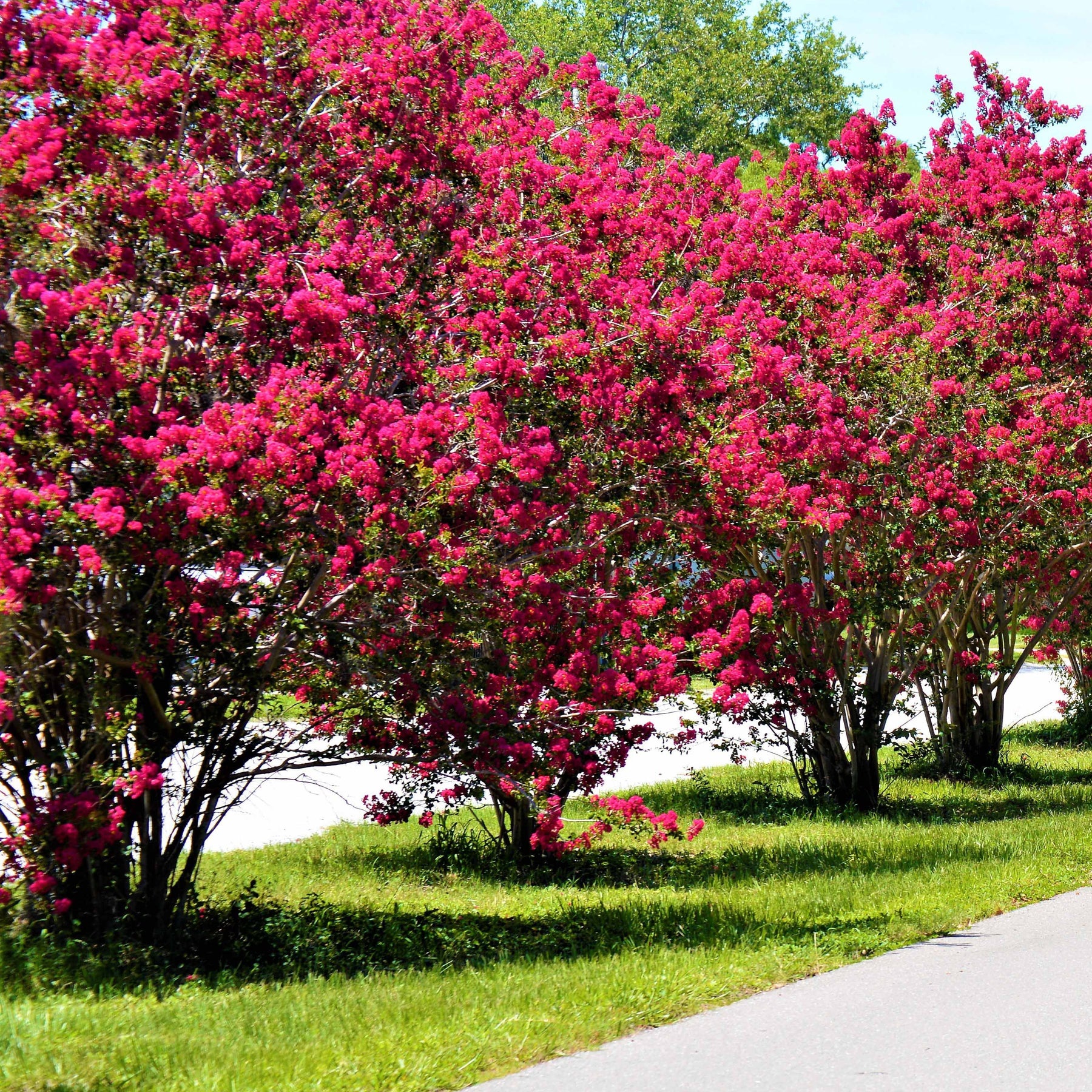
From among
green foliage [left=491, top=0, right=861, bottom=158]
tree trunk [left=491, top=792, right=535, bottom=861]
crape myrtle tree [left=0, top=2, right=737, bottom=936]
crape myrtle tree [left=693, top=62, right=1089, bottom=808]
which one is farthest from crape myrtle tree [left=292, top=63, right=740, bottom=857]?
green foliage [left=491, top=0, right=861, bottom=158]

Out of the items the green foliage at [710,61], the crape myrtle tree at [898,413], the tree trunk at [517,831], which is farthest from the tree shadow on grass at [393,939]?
the green foliage at [710,61]

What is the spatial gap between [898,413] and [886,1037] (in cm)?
756

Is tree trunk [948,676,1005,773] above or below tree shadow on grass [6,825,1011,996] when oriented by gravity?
above

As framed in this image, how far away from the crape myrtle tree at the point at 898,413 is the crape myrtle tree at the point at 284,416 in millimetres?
2067

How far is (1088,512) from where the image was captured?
42.5 feet

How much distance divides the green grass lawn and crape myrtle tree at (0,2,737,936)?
111 cm

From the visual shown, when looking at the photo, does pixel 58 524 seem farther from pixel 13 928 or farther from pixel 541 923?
Answer: pixel 541 923

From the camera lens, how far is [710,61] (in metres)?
41.7

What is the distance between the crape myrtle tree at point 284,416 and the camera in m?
6.73

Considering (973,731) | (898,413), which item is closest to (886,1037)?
(898,413)

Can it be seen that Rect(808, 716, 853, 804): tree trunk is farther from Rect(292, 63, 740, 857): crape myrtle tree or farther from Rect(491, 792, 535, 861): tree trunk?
Rect(292, 63, 740, 857): crape myrtle tree

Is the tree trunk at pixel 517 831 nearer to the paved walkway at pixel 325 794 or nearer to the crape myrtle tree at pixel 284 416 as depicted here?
the paved walkway at pixel 325 794

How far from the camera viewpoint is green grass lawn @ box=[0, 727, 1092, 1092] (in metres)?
5.55

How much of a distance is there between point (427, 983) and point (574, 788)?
3.77m
